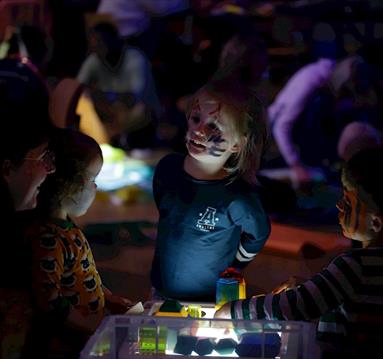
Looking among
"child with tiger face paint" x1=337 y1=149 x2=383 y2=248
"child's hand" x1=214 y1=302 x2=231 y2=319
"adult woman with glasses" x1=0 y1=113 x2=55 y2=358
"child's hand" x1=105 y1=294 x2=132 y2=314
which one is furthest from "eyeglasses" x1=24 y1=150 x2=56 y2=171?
"child with tiger face paint" x1=337 y1=149 x2=383 y2=248

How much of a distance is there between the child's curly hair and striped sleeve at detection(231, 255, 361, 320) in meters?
0.65

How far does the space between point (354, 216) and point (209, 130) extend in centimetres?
63

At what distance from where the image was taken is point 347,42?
5.50 m

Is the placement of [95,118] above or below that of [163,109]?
above

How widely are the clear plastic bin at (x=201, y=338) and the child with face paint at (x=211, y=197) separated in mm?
644

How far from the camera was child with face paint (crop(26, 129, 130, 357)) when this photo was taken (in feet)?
6.15

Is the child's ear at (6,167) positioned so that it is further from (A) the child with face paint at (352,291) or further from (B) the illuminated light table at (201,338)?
(A) the child with face paint at (352,291)

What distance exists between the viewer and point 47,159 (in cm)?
200

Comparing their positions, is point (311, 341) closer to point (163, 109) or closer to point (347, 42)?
point (347, 42)

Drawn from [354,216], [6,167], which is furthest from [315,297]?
[6,167]

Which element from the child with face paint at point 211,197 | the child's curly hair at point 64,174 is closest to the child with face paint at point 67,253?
the child's curly hair at point 64,174

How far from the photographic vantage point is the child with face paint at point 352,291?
177 centimetres

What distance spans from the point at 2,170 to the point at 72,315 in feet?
1.59

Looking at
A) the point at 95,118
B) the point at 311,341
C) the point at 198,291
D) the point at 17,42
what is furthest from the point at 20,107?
the point at 311,341
